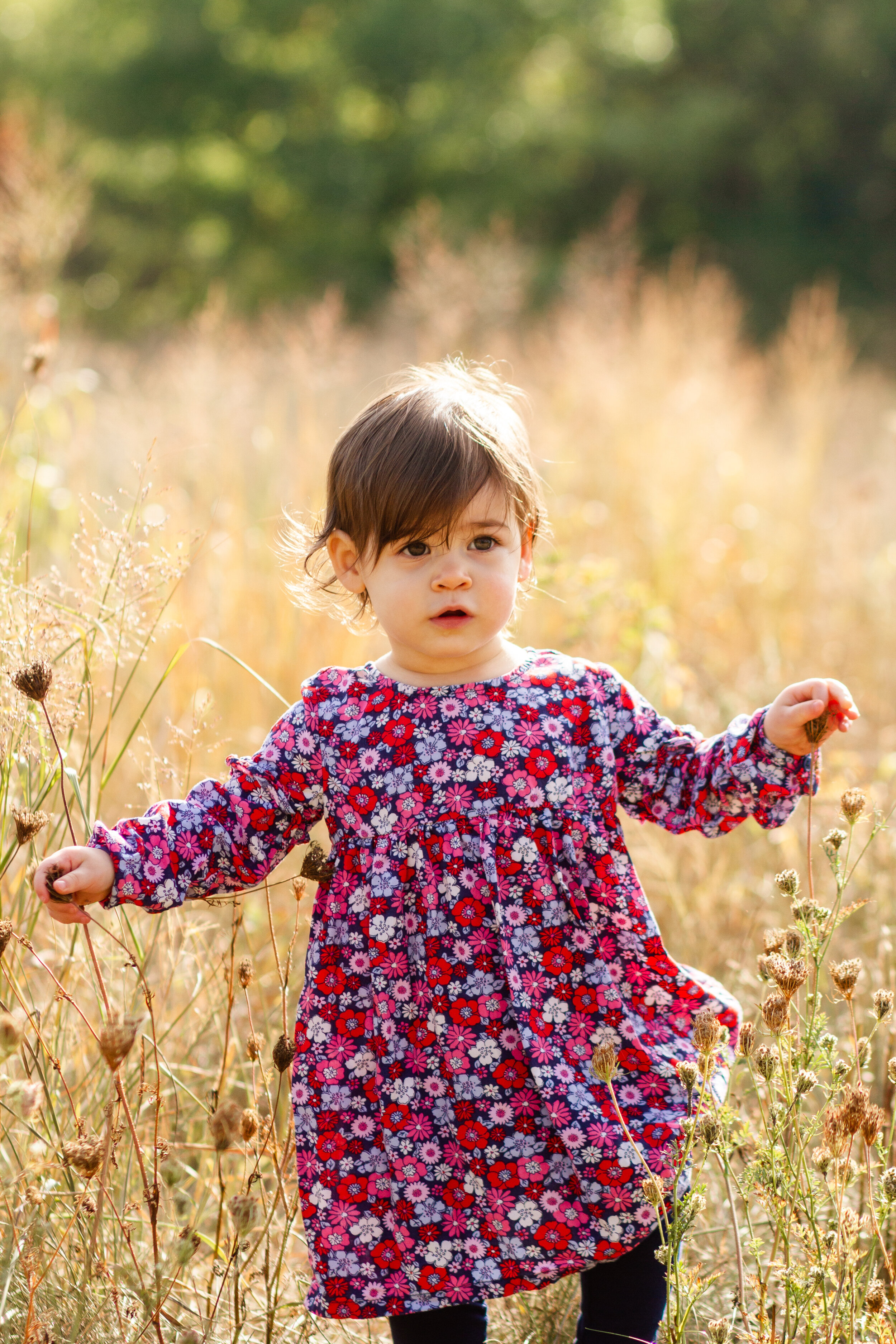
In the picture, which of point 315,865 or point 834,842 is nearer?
point 834,842

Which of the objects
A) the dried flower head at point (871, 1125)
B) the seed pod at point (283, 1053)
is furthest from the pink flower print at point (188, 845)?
the dried flower head at point (871, 1125)

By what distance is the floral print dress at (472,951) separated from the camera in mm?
1223

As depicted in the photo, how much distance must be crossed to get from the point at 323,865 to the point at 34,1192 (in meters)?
0.42

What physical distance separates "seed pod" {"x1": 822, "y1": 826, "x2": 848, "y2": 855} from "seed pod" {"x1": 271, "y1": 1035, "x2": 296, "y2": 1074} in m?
0.54

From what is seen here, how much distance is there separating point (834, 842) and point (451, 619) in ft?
1.53

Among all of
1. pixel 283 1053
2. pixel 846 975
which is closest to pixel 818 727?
pixel 846 975

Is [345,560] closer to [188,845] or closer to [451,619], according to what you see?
[451,619]

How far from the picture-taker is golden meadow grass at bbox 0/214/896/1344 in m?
1.18

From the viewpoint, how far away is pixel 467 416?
1.32m

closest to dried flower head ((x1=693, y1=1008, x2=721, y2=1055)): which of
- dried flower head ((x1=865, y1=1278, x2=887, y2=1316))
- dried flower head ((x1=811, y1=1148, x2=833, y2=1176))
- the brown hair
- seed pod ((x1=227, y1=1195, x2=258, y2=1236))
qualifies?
dried flower head ((x1=811, y1=1148, x2=833, y2=1176))

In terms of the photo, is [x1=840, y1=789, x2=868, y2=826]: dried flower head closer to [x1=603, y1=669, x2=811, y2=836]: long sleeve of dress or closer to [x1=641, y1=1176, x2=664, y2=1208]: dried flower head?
[x1=603, y1=669, x2=811, y2=836]: long sleeve of dress

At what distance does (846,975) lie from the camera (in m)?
1.03

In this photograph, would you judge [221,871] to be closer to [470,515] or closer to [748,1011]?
[470,515]

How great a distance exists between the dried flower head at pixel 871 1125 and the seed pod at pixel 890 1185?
0.03 meters
